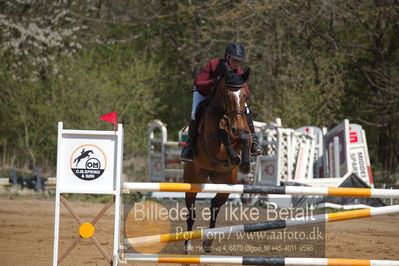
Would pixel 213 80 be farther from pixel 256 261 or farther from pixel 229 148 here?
pixel 256 261

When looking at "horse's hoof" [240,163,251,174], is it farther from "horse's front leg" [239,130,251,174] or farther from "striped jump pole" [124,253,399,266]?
"striped jump pole" [124,253,399,266]

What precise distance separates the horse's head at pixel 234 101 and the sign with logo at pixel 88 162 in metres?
1.24

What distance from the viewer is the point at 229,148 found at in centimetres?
568

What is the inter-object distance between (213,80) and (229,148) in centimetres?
85

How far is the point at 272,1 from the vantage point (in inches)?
727

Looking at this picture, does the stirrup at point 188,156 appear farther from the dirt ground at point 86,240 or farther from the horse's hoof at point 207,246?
the dirt ground at point 86,240

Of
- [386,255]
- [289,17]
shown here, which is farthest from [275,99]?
[386,255]

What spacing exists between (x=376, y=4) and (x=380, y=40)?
3.98 feet

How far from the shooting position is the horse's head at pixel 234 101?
554 centimetres

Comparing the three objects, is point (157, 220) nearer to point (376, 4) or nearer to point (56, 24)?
point (376, 4)

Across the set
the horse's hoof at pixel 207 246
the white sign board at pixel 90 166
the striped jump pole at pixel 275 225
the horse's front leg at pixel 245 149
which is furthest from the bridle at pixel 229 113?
the white sign board at pixel 90 166

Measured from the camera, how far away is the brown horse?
558 centimetres

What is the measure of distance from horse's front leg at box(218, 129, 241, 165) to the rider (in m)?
0.40

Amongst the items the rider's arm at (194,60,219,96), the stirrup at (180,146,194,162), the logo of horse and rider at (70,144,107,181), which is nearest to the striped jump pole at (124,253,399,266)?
the logo of horse and rider at (70,144,107,181)
